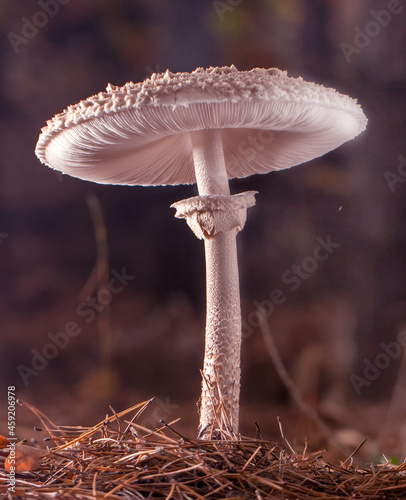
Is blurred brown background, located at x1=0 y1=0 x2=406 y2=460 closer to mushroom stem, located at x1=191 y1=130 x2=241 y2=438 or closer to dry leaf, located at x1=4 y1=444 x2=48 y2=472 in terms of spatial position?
mushroom stem, located at x1=191 y1=130 x2=241 y2=438

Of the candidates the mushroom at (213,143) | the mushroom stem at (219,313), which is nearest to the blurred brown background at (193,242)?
the mushroom at (213,143)

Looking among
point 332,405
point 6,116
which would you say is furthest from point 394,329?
point 6,116

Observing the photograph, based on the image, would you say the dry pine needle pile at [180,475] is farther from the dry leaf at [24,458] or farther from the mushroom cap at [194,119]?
the mushroom cap at [194,119]

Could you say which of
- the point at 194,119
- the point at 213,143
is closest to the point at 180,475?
the point at 194,119

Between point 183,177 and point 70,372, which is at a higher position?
point 183,177

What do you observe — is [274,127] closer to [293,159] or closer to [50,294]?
[293,159]
